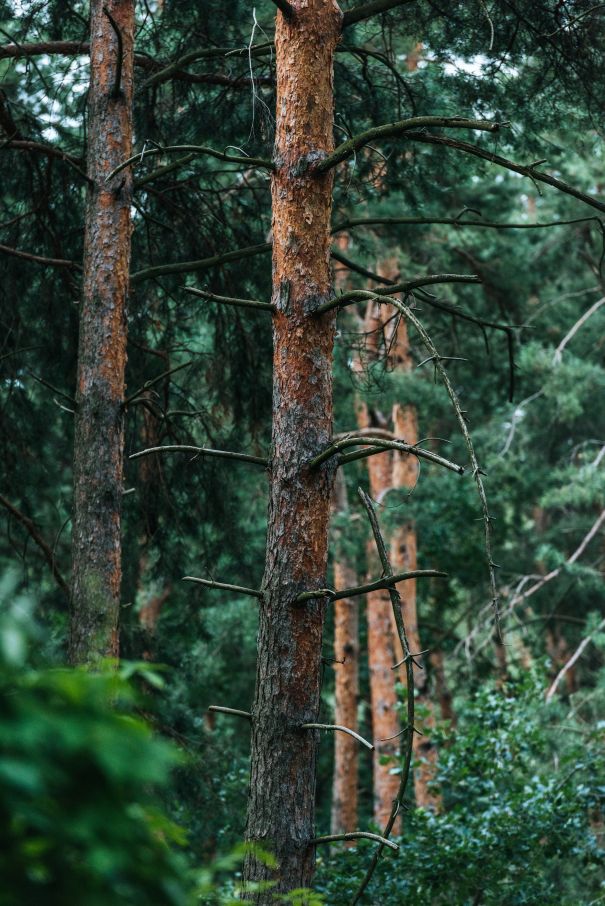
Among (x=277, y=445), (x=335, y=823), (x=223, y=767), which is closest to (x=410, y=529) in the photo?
(x=335, y=823)

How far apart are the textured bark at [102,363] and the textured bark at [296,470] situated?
4.91 ft

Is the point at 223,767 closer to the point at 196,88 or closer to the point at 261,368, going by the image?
the point at 261,368

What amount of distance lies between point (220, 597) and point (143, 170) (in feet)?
37.1

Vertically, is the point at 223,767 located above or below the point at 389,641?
below

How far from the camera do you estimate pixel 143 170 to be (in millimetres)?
7473

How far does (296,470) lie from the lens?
170 inches

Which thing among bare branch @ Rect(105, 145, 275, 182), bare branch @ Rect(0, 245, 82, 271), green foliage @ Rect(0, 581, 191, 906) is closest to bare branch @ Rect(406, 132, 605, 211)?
bare branch @ Rect(105, 145, 275, 182)

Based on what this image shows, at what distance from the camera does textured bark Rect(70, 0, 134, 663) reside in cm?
565

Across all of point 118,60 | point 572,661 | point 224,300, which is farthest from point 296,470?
point 572,661

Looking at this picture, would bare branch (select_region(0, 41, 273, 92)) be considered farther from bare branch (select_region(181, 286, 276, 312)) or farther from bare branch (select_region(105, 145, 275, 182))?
bare branch (select_region(181, 286, 276, 312))

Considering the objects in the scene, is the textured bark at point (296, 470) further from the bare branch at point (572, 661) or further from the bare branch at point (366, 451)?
the bare branch at point (572, 661)

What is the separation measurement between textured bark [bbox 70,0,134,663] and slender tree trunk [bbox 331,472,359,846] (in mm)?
9389

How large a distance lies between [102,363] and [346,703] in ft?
34.4

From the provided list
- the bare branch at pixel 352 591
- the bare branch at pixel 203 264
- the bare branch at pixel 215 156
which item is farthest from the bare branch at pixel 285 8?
the bare branch at pixel 352 591
